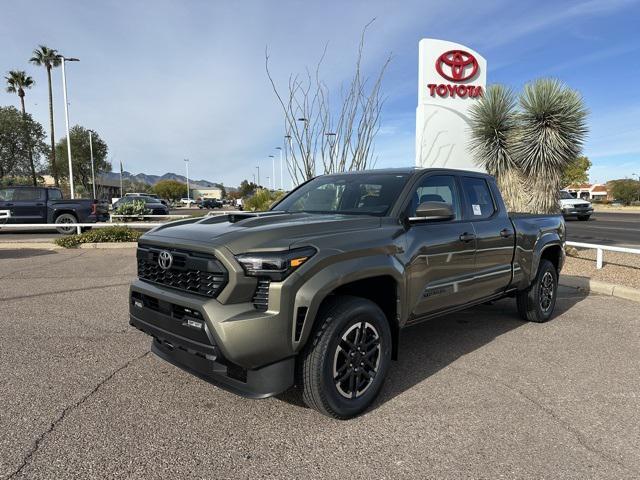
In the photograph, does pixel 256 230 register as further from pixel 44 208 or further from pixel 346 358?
pixel 44 208

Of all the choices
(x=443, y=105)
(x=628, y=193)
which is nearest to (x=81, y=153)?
(x=443, y=105)

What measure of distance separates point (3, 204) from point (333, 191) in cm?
1542

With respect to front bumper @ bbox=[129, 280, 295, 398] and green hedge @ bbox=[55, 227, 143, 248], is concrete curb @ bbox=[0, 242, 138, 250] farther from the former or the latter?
front bumper @ bbox=[129, 280, 295, 398]

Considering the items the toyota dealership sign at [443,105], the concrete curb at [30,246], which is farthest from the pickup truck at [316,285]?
the concrete curb at [30,246]

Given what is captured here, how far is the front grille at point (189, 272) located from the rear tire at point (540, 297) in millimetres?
4026

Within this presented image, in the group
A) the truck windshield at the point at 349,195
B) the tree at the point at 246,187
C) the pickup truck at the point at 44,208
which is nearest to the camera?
the truck windshield at the point at 349,195

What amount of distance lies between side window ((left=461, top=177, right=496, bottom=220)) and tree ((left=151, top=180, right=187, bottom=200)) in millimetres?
116344

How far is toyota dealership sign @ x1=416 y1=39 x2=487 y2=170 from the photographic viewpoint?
1332 centimetres

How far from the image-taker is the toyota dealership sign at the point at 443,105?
13.3 metres

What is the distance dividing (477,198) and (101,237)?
33.4ft

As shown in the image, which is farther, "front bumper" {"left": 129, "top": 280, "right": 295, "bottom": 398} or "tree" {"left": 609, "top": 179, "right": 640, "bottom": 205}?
"tree" {"left": 609, "top": 179, "right": 640, "bottom": 205}

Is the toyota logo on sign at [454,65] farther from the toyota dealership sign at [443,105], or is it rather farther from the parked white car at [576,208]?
the parked white car at [576,208]

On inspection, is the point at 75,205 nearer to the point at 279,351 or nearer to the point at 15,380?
the point at 15,380

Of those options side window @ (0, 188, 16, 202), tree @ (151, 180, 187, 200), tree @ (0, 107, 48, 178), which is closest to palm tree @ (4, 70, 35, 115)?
tree @ (0, 107, 48, 178)
